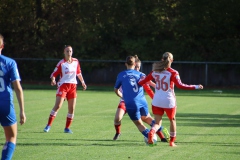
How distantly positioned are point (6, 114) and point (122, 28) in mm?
36092

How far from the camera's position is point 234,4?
129 ft

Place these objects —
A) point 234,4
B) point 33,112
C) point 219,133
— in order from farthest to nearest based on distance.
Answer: point 234,4 → point 33,112 → point 219,133

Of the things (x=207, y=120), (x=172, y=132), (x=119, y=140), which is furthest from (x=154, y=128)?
(x=207, y=120)

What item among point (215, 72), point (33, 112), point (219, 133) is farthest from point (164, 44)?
point (219, 133)

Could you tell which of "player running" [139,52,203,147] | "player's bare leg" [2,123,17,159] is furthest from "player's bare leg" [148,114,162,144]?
"player's bare leg" [2,123,17,159]

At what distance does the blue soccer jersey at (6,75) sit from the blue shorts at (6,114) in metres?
0.07

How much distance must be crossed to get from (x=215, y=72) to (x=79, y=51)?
32.7ft

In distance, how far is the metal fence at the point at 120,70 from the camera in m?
40.1

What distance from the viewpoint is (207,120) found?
57.7 ft

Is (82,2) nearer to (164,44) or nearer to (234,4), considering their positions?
(164,44)

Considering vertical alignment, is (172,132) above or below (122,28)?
below

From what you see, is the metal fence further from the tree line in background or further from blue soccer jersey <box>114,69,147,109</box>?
blue soccer jersey <box>114,69,147,109</box>

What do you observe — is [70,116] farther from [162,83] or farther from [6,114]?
[6,114]

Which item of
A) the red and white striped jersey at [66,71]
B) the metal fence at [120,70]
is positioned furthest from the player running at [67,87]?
the metal fence at [120,70]
